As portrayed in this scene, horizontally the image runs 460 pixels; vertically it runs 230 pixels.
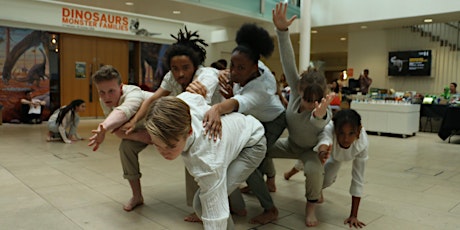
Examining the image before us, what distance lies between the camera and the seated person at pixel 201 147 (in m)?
1.49

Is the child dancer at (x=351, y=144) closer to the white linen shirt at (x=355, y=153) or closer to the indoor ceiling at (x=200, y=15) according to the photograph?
the white linen shirt at (x=355, y=153)

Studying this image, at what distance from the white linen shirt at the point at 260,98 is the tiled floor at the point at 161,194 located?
0.78 m

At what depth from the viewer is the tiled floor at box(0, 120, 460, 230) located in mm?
2537

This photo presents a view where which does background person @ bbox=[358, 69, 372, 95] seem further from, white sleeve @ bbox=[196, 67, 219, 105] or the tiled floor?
white sleeve @ bbox=[196, 67, 219, 105]

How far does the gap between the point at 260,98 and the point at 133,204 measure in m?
1.32

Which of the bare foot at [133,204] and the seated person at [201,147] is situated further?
the bare foot at [133,204]

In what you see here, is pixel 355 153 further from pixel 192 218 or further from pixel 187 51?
pixel 187 51

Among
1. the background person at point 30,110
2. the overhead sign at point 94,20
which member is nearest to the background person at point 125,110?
the background person at point 30,110

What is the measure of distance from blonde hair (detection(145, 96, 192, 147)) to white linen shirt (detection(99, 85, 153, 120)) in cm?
96

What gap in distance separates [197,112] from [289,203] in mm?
1552

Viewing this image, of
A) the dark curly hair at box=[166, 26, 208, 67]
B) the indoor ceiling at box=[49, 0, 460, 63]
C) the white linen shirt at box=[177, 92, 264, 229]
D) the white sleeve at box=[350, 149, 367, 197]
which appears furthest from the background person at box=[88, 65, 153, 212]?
the indoor ceiling at box=[49, 0, 460, 63]

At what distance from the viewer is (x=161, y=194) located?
10.5ft

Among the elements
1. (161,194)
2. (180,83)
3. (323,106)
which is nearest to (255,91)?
(323,106)

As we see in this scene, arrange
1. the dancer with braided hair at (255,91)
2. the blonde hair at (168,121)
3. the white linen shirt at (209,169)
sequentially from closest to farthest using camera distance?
the blonde hair at (168,121) < the white linen shirt at (209,169) < the dancer with braided hair at (255,91)
